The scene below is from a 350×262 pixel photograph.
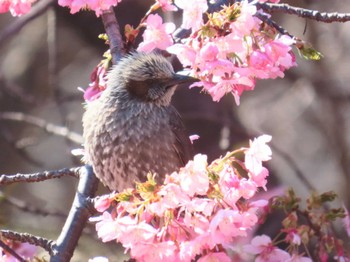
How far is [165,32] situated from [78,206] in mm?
977

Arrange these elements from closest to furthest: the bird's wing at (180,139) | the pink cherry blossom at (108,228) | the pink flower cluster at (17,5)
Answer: the pink cherry blossom at (108,228) → the pink flower cluster at (17,5) → the bird's wing at (180,139)

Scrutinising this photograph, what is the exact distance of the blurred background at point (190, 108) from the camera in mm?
6641

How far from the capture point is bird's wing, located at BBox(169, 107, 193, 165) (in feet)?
15.4

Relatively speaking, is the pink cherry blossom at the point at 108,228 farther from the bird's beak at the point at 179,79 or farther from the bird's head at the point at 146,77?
the bird's head at the point at 146,77

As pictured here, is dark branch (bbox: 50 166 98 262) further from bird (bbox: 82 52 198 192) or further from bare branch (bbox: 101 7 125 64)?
bare branch (bbox: 101 7 125 64)

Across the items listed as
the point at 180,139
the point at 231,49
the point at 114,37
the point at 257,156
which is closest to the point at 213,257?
the point at 257,156

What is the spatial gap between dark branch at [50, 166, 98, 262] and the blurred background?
1392 mm

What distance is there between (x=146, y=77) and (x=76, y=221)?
869 mm

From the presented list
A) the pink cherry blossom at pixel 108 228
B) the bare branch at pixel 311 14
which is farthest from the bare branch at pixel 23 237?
the bare branch at pixel 311 14

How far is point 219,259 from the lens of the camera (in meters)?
3.32

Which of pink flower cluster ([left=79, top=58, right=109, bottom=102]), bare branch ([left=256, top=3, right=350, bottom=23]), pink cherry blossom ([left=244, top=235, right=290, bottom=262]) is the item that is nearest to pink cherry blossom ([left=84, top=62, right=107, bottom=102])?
pink flower cluster ([left=79, top=58, right=109, bottom=102])

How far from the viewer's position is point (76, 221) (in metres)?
4.11

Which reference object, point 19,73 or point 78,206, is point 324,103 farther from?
point 78,206

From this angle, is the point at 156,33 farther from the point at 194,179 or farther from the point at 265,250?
the point at 265,250
